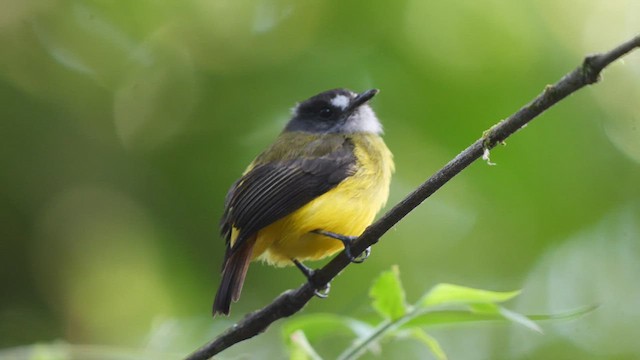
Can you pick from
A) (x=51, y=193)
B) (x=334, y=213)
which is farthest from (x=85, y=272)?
(x=334, y=213)

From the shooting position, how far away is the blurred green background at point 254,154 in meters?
4.32

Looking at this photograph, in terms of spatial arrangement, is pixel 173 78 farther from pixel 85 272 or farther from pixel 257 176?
pixel 257 176

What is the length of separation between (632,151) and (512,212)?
2.26 feet

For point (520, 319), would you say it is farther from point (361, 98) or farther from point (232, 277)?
point (361, 98)

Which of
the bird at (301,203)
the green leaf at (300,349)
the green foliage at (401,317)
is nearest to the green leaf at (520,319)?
the green foliage at (401,317)

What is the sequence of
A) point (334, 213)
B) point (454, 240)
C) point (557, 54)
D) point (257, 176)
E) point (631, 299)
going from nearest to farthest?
point (334, 213) < point (257, 176) < point (557, 54) < point (454, 240) < point (631, 299)

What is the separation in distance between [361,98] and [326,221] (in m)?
0.92

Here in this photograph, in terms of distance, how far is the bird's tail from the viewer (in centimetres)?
309

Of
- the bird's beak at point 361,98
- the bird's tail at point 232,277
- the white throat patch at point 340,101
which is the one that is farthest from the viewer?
the white throat patch at point 340,101

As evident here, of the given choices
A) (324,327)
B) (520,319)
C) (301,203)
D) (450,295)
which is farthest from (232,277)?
(520,319)

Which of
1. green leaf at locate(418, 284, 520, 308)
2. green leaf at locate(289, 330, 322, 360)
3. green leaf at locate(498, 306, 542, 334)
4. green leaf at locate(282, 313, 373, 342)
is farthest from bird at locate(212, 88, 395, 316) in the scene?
green leaf at locate(498, 306, 542, 334)

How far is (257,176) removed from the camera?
12.1 feet

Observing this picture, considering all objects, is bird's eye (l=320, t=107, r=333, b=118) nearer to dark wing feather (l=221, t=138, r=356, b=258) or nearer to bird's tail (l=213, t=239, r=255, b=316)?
dark wing feather (l=221, t=138, r=356, b=258)

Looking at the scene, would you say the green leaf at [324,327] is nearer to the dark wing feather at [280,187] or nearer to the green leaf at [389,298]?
the green leaf at [389,298]
